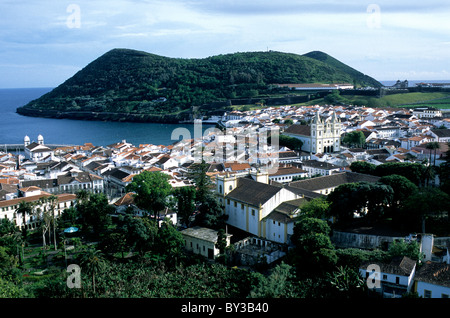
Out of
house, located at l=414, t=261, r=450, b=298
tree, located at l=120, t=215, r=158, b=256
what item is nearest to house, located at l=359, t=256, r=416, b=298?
house, located at l=414, t=261, r=450, b=298

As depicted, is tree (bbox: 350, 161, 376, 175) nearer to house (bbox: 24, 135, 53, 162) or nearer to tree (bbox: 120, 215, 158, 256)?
tree (bbox: 120, 215, 158, 256)

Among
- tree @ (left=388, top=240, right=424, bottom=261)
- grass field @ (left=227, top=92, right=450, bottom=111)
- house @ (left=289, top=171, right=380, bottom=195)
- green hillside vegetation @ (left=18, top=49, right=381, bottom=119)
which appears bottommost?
tree @ (left=388, top=240, right=424, bottom=261)

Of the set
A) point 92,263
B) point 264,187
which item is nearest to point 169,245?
point 92,263

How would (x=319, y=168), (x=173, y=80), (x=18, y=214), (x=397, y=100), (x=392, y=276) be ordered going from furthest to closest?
(x=173, y=80) < (x=397, y=100) < (x=319, y=168) < (x=18, y=214) < (x=392, y=276)

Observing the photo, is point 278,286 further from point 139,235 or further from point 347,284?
point 139,235

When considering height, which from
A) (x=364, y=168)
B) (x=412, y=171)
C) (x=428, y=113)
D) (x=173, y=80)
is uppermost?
(x=173, y=80)
